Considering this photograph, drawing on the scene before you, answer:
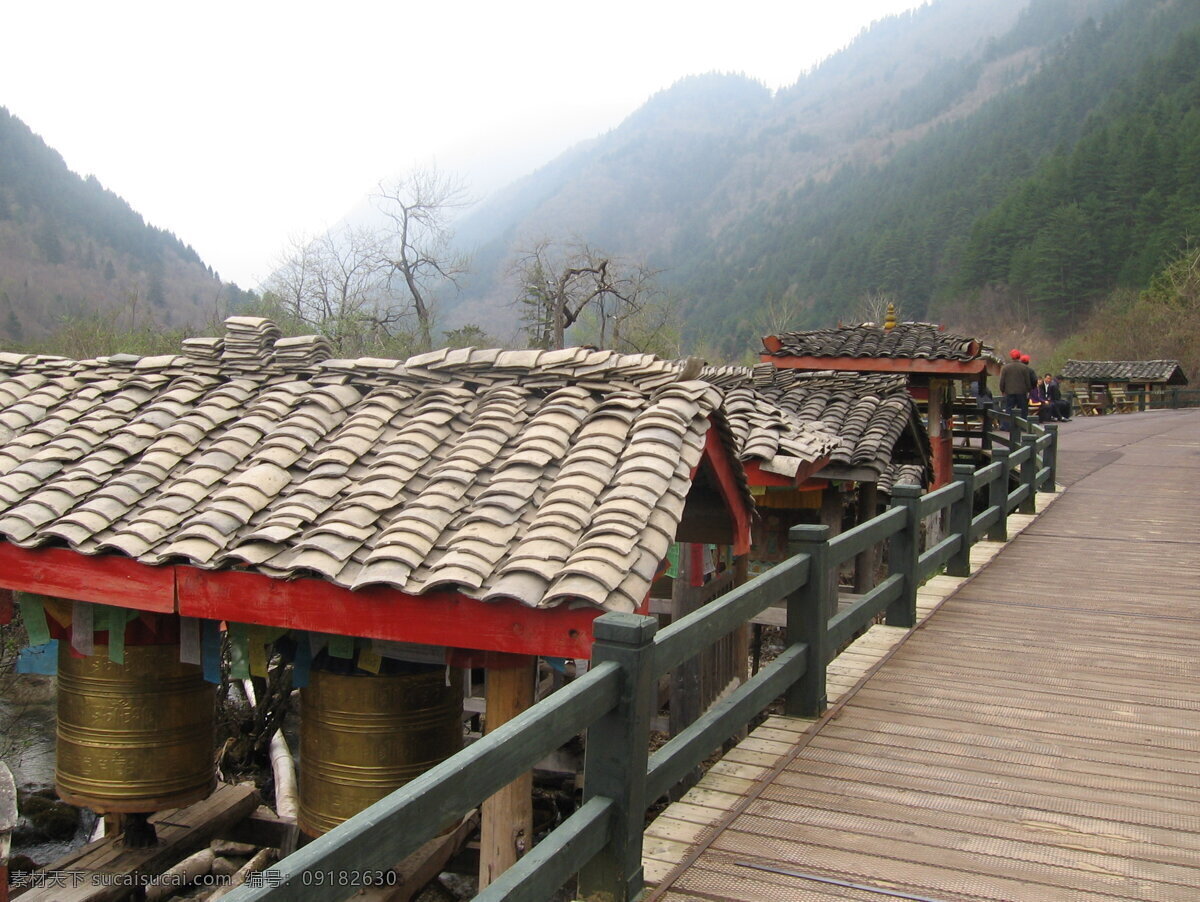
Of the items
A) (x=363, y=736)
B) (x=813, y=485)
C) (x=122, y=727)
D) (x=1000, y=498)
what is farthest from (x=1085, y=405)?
(x=122, y=727)

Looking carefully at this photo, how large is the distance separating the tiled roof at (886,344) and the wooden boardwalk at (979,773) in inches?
393

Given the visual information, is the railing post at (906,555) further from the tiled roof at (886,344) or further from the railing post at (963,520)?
the tiled roof at (886,344)

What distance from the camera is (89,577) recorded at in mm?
4574

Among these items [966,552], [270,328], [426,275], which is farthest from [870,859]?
[426,275]

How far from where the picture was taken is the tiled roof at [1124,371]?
143 ft

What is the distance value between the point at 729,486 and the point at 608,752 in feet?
9.13

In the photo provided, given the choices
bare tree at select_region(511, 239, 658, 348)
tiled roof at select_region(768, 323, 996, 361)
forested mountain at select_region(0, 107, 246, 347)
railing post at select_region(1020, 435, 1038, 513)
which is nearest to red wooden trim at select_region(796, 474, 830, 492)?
railing post at select_region(1020, 435, 1038, 513)

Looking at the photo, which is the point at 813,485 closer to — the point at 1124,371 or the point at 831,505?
the point at 831,505

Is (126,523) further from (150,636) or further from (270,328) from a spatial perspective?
(270,328)

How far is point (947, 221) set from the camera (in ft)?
270

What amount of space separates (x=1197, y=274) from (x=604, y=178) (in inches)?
5110

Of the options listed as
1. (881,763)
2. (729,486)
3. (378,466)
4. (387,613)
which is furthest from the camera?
(729,486)

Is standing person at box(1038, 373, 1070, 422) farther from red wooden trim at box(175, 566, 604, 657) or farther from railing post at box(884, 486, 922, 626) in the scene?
red wooden trim at box(175, 566, 604, 657)

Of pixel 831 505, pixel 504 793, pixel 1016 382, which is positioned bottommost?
pixel 504 793
